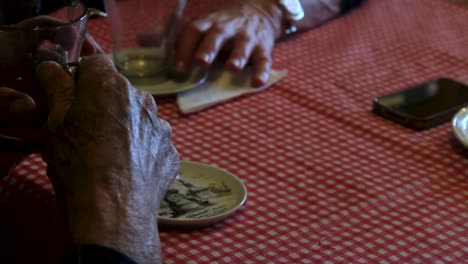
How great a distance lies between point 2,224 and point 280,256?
0.42 meters

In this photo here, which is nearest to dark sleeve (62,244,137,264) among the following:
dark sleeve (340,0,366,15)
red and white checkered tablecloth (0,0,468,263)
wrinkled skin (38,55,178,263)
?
wrinkled skin (38,55,178,263)

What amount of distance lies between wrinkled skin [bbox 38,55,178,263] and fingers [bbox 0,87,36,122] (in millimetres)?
56

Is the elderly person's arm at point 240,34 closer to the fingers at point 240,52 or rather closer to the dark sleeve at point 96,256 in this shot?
the fingers at point 240,52

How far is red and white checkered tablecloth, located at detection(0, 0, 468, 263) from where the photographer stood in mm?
854

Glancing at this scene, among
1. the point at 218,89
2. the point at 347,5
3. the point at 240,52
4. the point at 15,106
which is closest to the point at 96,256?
the point at 15,106

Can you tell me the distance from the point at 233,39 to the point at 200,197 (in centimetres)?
50

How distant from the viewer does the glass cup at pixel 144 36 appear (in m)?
1.25

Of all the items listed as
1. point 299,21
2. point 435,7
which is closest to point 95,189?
point 299,21

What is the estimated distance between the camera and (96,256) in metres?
0.70

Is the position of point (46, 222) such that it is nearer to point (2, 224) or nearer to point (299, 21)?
point (2, 224)

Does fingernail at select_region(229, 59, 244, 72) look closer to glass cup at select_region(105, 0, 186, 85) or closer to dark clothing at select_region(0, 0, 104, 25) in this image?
glass cup at select_region(105, 0, 186, 85)

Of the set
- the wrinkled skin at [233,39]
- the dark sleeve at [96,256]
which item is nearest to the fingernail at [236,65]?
the wrinkled skin at [233,39]

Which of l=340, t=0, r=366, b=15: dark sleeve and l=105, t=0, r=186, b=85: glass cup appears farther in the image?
l=340, t=0, r=366, b=15: dark sleeve

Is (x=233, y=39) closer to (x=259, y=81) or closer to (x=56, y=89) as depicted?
(x=259, y=81)
